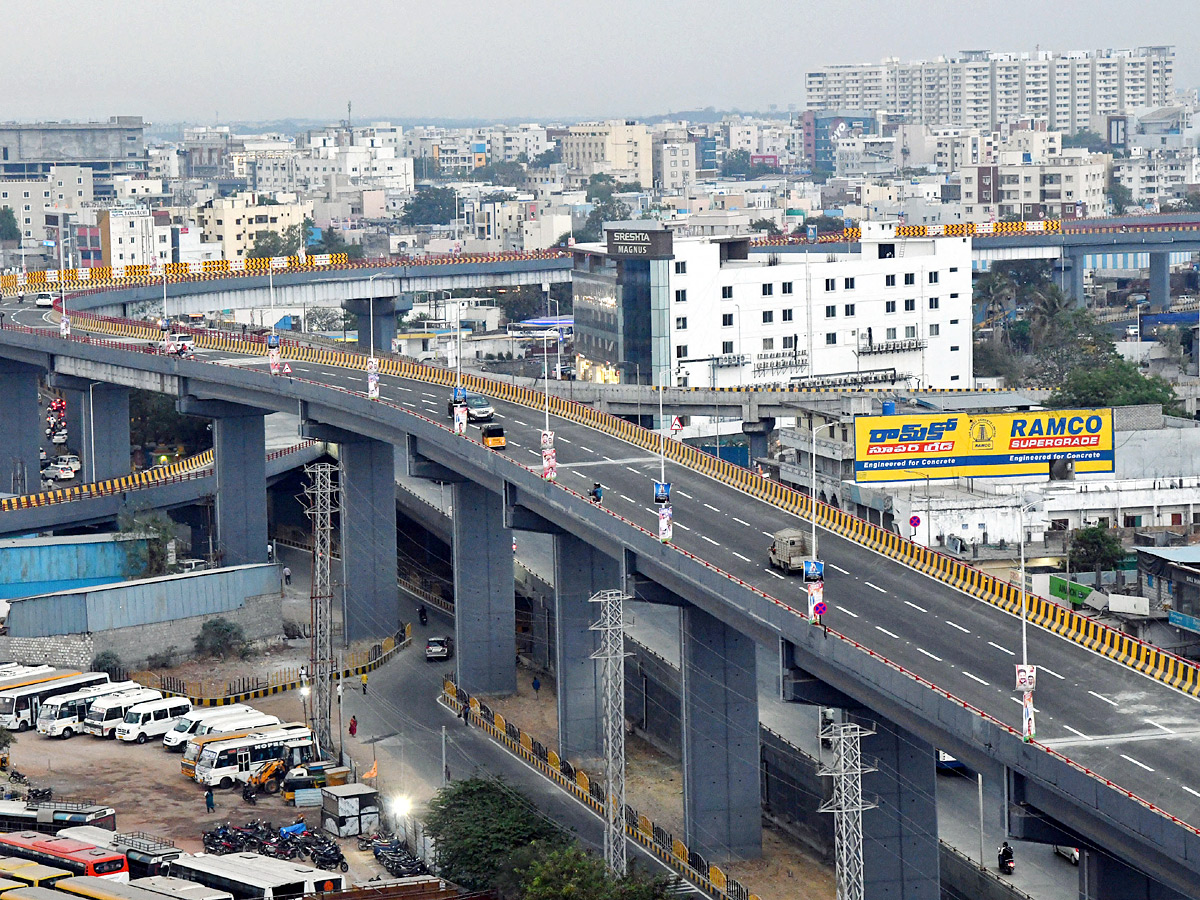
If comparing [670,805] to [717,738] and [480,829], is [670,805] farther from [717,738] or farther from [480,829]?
[480,829]

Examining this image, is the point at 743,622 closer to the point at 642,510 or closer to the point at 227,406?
the point at 642,510

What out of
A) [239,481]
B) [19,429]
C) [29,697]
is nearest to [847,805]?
[29,697]

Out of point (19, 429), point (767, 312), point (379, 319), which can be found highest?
point (767, 312)

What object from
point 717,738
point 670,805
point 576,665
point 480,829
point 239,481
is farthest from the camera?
point 239,481

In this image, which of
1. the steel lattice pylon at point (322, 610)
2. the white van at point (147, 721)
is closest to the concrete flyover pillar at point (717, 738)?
the steel lattice pylon at point (322, 610)

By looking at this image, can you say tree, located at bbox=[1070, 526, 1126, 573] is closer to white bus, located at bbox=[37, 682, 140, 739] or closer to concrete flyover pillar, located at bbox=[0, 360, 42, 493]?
white bus, located at bbox=[37, 682, 140, 739]

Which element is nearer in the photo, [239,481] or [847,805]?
[847,805]

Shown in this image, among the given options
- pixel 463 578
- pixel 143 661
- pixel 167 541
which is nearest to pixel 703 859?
pixel 463 578
